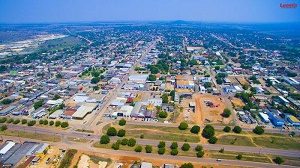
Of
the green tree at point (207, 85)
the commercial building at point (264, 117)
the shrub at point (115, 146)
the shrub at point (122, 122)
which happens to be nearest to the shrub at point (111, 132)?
the shrub at point (115, 146)

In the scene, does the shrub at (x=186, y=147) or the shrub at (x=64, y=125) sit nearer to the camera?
the shrub at (x=186, y=147)

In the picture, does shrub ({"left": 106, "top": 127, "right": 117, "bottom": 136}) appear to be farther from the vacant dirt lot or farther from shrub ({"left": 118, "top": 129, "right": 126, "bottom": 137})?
the vacant dirt lot

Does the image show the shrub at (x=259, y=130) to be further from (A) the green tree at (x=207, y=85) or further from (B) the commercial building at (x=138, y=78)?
(B) the commercial building at (x=138, y=78)

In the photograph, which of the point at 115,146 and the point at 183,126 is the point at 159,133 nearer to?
the point at 183,126

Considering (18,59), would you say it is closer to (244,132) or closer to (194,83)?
(194,83)

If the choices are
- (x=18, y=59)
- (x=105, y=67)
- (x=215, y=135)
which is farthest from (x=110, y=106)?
(x=18, y=59)

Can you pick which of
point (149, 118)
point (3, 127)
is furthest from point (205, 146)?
point (3, 127)

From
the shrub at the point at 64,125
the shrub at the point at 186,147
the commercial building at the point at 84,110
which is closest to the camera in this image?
the shrub at the point at 186,147

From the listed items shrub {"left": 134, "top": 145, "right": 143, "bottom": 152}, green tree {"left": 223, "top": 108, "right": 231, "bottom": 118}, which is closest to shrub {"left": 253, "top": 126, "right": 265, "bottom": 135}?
green tree {"left": 223, "top": 108, "right": 231, "bottom": 118}
